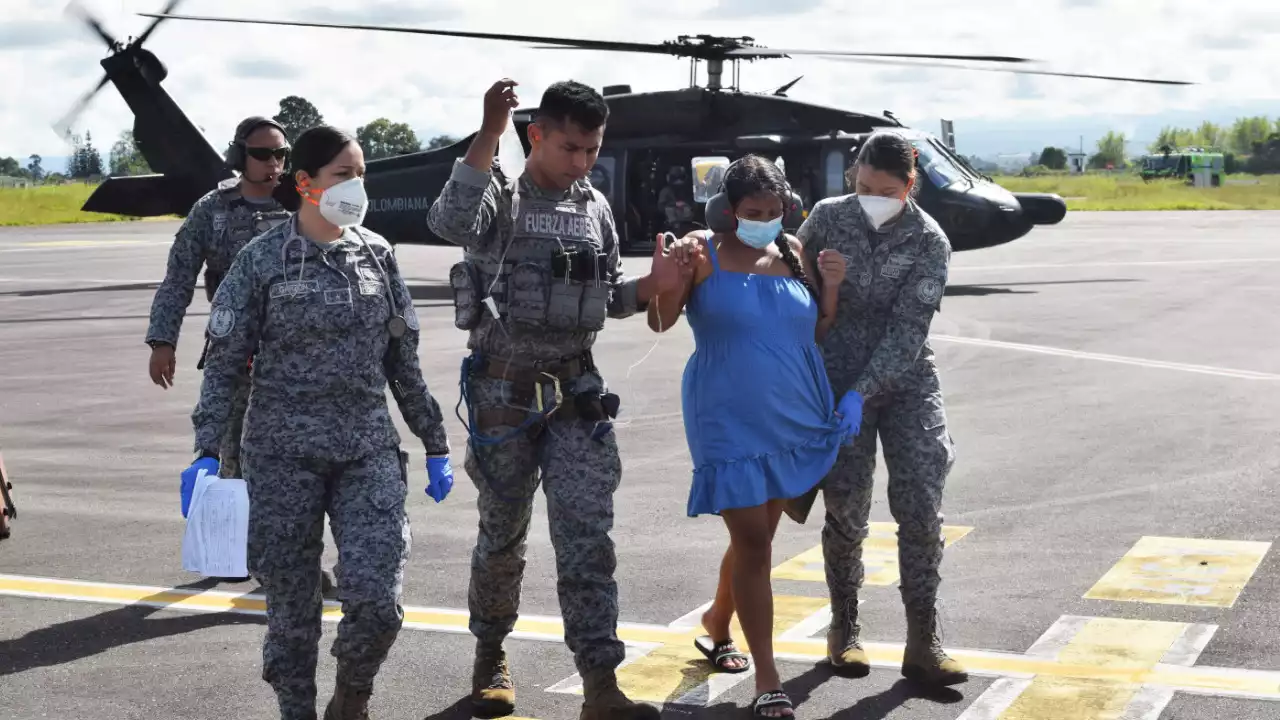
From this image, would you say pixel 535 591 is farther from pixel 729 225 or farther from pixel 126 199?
pixel 126 199

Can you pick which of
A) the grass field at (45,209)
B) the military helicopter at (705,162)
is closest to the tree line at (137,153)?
the grass field at (45,209)

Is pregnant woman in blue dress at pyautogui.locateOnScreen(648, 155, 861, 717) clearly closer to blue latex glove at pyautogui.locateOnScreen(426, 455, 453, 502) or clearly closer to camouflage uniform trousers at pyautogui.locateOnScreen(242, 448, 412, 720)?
blue latex glove at pyautogui.locateOnScreen(426, 455, 453, 502)

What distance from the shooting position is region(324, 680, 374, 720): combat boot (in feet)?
15.8

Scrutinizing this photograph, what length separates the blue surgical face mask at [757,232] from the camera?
213 inches

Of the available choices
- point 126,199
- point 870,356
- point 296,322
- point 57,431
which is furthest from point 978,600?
point 126,199

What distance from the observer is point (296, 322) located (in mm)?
4801

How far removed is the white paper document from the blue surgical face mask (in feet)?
6.38

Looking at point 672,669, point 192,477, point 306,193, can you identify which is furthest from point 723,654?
point 306,193

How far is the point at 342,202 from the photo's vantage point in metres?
4.87

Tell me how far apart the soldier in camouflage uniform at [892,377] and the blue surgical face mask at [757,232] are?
535mm

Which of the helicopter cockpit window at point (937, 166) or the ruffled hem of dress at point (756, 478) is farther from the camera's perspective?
the helicopter cockpit window at point (937, 166)

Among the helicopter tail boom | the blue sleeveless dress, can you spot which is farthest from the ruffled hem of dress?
the helicopter tail boom

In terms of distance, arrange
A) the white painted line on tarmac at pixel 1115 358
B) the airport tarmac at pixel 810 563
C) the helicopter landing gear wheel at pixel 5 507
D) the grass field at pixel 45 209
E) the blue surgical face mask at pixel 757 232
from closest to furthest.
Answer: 1. the blue surgical face mask at pixel 757 232
2. the airport tarmac at pixel 810 563
3. the helicopter landing gear wheel at pixel 5 507
4. the white painted line on tarmac at pixel 1115 358
5. the grass field at pixel 45 209

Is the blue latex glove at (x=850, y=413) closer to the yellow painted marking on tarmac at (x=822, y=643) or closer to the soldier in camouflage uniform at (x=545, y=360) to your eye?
the soldier in camouflage uniform at (x=545, y=360)
